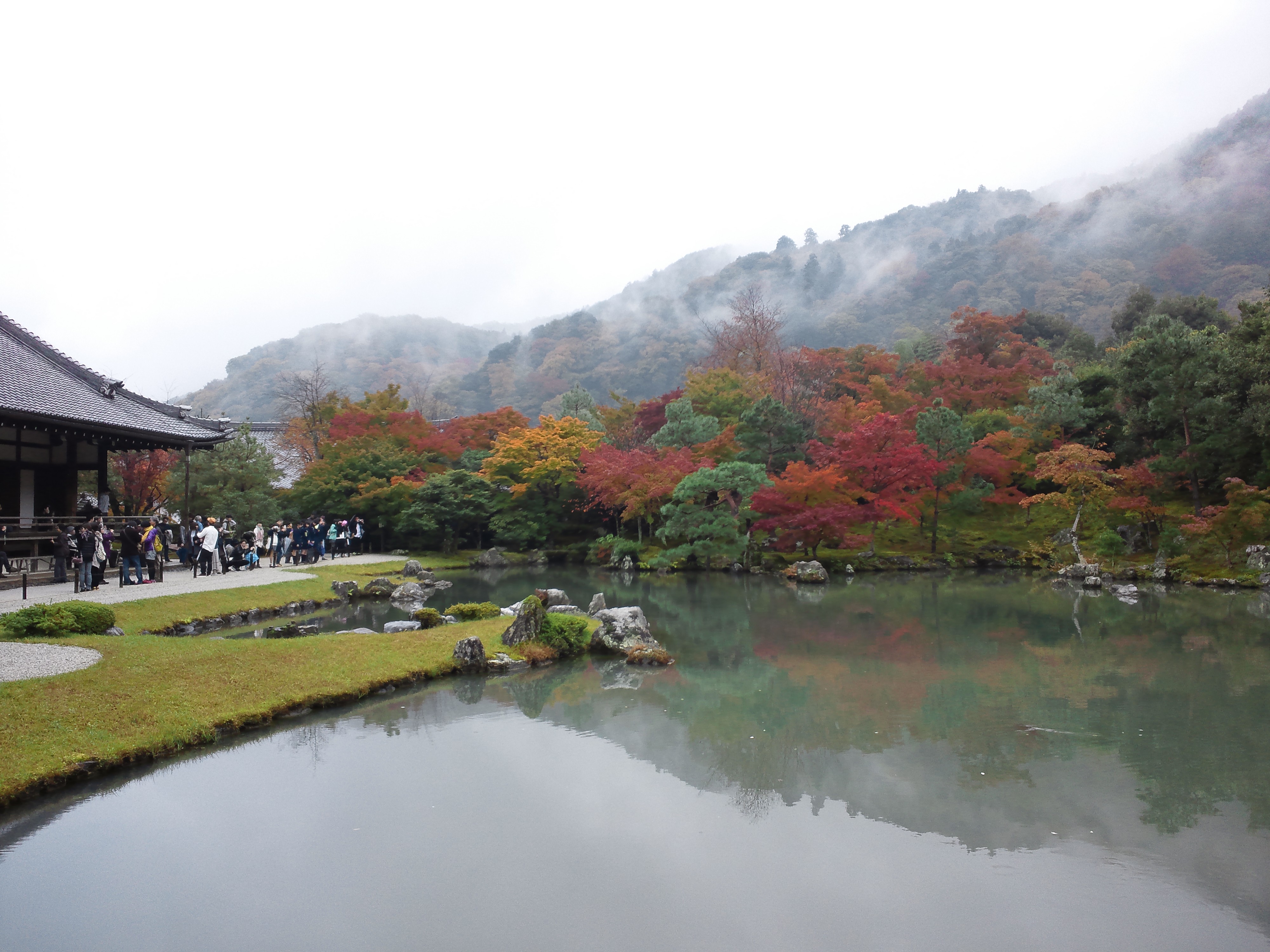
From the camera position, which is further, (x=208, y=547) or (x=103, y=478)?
(x=103, y=478)

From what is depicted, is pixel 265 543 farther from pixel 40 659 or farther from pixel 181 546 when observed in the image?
pixel 40 659

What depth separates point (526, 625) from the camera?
34.3 feet

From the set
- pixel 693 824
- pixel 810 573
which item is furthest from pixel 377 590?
pixel 693 824

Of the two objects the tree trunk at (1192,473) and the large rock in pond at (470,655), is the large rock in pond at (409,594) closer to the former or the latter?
the large rock in pond at (470,655)

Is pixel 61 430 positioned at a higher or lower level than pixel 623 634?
higher

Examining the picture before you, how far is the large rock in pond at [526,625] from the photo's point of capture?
409 inches

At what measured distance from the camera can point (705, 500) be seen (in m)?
22.6

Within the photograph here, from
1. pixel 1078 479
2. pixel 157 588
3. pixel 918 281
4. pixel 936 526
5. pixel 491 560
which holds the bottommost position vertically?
pixel 491 560

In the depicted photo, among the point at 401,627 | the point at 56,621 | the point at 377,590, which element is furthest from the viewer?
the point at 377,590

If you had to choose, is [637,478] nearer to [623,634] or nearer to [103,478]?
[623,634]

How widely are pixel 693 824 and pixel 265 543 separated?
20.4 meters

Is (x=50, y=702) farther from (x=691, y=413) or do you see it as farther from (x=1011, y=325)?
(x=1011, y=325)

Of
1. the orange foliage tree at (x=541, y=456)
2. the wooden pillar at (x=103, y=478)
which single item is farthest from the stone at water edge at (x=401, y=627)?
the orange foliage tree at (x=541, y=456)

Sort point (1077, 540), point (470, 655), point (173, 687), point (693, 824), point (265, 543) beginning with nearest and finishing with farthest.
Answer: point (693, 824), point (173, 687), point (470, 655), point (1077, 540), point (265, 543)
